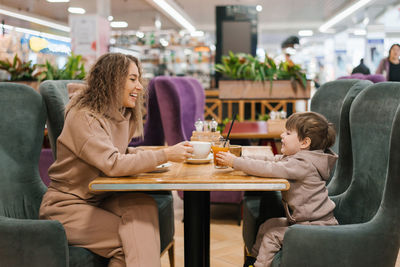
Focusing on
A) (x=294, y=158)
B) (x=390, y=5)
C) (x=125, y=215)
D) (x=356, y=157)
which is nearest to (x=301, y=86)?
(x=356, y=157)

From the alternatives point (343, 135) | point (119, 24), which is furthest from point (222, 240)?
point (119, 24)

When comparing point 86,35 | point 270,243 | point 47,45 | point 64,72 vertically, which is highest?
point 47,45

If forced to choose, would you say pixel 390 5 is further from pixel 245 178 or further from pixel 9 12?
pixel 245 178

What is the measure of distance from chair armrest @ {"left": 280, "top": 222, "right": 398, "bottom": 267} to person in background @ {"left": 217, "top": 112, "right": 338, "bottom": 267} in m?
0.19

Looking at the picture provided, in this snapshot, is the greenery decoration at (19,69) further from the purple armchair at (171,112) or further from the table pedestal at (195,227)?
the table pedestal at (195,227)

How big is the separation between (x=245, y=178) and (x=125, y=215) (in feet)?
1.74

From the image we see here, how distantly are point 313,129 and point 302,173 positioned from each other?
0.21 m

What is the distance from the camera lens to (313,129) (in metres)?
1.76

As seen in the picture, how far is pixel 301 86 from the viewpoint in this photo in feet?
15.4

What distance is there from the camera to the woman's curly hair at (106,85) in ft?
5.89

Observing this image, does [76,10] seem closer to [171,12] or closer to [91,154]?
[171,12]

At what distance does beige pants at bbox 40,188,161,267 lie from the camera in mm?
1655

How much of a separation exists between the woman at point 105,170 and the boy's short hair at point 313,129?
18.3 inches

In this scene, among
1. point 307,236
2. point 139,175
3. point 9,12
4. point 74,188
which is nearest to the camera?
point 307,236
